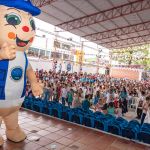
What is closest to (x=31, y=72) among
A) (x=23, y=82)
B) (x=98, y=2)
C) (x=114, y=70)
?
(x=23, y=82)

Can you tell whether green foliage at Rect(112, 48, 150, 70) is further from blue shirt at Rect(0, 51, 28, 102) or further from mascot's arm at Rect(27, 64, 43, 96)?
blue shirt at Rect(0, 51, 28, 102)

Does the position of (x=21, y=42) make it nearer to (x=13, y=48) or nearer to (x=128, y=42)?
(x=13, y=48)

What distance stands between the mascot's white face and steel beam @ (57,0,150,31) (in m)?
12.5

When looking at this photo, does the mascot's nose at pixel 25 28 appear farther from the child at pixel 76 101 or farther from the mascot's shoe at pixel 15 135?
the child at pixel 76 101

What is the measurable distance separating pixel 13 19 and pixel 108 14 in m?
14.5

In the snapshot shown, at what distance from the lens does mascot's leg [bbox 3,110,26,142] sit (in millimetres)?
6082

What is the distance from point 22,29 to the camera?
5.12 meters

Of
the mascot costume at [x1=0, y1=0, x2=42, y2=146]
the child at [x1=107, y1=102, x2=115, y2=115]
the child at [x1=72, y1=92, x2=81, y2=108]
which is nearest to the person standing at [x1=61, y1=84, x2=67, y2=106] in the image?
the child at [x1=72, y1=92, x2=81, y2=108]

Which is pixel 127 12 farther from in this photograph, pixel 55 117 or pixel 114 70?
pixel 114 70

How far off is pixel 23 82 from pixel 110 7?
1276 centimetres

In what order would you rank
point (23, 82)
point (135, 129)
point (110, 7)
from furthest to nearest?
1. point (110, 7)
2. point (135, 129)
3. point (23, 82)

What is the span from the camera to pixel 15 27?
199 inches

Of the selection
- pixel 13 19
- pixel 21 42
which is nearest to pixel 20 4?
pixel 13 19

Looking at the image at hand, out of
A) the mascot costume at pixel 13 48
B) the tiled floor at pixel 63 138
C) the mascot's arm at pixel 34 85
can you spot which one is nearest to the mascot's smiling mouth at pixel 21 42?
the mascot costume at pixel 13 48
